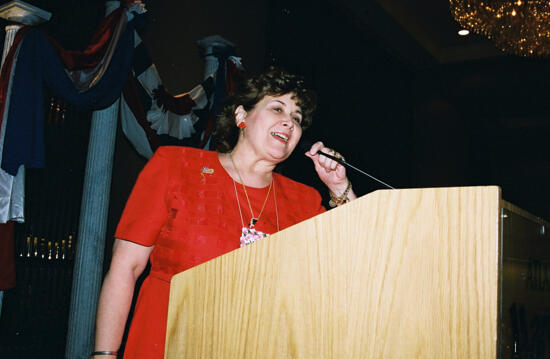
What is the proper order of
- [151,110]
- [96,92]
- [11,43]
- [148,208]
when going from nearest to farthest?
[148,208], [11,43], [96,92], [151,110]

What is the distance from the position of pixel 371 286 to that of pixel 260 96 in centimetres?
108

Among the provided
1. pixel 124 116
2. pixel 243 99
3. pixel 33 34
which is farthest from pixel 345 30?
pixel 243 99

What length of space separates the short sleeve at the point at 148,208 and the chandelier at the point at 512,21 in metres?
3.65

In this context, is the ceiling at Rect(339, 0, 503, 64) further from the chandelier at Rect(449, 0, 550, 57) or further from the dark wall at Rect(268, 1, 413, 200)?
the chandelier at Rect(449, 0, 550, 57)

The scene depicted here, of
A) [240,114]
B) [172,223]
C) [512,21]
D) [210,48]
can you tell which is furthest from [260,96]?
[512,21]

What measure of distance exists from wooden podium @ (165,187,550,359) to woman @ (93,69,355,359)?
385 mm

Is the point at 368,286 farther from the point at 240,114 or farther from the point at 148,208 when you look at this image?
the point at 240,114

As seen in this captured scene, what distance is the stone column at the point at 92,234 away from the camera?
3.04 metres

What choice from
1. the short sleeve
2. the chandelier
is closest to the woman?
the short sleeve

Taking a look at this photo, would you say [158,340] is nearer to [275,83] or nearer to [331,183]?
[331,183]

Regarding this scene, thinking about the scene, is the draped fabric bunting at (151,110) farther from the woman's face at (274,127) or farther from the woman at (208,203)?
the woman's face at (274,127)

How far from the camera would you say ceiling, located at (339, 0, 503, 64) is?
577cm

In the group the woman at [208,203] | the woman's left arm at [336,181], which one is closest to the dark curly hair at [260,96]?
the woman at [208,203]

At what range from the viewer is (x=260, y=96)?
1679 mm
